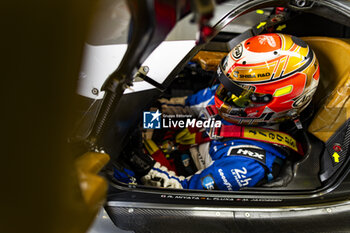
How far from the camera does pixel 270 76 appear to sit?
1.14 meters

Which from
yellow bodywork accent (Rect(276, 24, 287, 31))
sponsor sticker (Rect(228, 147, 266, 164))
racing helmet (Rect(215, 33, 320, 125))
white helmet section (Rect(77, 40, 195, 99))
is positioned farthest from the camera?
yellow bodywork accent (Rect(276, 24, 287, 31))

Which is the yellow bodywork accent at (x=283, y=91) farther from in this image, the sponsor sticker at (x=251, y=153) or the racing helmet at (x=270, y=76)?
the sponsor sticker at (x=251, y=153)

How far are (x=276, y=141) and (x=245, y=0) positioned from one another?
2.07ft

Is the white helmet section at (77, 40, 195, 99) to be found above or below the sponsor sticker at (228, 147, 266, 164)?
above

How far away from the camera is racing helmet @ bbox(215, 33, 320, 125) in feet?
3.71

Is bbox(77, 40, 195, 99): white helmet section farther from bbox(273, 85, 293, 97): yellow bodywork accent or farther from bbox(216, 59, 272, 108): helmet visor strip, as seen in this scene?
bbox(273, 85, 293, 97): yellow bodywork accent

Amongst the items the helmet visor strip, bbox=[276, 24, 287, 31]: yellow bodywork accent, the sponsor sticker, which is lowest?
the sponsor sticker

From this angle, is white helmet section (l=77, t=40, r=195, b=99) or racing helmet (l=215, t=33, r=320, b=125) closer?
white helmet section (l=77, t=40, r=195, b=99)

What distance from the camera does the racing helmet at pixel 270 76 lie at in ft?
3.71

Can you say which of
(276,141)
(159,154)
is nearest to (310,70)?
(276,141)

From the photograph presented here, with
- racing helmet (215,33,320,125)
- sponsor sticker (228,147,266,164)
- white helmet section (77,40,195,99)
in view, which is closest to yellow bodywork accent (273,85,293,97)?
racing helmet (215,33,320,125)

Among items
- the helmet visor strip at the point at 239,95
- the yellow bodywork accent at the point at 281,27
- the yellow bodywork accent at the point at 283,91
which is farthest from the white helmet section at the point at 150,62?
the yellow bodywork accent at the point at 281,27

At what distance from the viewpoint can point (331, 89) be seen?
4.06 feet

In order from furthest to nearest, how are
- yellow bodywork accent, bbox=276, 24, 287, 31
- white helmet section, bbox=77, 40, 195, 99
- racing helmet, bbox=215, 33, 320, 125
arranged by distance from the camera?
yellow bodywork accent, bbox=276, 24, 287, 31 < racing helmet, bbox=215, 33, 320, 125 < white helmet section, bbox=77, 40, 195, 99
